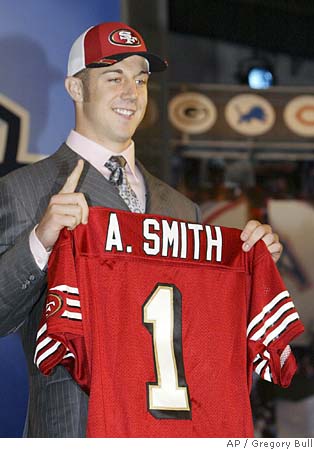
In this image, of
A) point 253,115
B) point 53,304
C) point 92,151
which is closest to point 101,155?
point 92,151

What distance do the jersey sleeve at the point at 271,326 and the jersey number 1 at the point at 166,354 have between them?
0.19 meters

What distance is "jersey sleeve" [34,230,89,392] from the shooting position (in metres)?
1.85

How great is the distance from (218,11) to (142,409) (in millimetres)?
4190

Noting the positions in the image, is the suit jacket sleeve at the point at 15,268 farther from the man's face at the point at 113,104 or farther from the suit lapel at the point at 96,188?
the man's face at the point at 113,104

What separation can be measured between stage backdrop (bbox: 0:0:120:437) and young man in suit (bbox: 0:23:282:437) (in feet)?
1.96

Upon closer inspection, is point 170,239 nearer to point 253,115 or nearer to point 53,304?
point 53,304

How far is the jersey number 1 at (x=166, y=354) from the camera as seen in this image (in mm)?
1915

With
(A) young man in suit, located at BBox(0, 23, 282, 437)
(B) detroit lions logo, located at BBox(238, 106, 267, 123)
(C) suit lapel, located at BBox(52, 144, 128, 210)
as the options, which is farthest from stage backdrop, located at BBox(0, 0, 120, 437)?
(B) detroit lions logo, located at BBox(238, 106, 267, 123)

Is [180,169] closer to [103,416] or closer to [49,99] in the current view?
[49,99]

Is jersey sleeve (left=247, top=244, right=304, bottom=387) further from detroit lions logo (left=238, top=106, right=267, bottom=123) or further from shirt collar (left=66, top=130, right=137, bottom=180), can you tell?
detroit lions logo (left=238, top=106, right=267, bottom=123)

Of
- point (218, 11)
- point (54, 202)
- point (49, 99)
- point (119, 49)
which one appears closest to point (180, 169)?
point (218, 11)

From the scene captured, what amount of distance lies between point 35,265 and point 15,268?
4 cm

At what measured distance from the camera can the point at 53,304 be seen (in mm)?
1848

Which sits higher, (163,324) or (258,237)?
(258,237)
